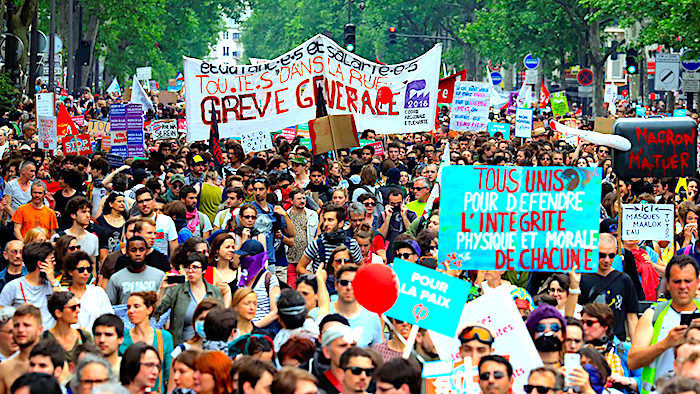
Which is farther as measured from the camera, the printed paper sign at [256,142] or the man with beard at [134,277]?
the printed paper sign at [256,142]

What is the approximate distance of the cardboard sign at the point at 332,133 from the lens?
632 inches

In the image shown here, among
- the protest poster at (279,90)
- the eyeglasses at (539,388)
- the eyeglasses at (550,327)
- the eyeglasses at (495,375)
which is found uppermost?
the protest poster at (279,90)

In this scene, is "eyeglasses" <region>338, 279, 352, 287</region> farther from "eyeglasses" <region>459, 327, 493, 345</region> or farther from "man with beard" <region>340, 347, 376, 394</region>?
"man with beard" <region>340, 347, 376, 394</region>

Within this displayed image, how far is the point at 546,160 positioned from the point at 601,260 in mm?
8677

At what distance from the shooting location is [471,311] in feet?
24.4

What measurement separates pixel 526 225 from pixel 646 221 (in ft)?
7.14

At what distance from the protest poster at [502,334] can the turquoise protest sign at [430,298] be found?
107 millimetres

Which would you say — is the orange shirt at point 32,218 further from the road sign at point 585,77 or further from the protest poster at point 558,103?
the road sign at point 585,77

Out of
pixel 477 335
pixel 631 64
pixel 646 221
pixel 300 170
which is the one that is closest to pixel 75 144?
pixel 300 170

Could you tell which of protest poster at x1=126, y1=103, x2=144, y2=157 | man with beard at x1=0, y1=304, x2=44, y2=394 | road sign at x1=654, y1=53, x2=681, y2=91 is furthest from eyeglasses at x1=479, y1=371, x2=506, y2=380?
road sign at x1=654, y1=53, x2=681, y2=91

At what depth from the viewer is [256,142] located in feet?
59.5

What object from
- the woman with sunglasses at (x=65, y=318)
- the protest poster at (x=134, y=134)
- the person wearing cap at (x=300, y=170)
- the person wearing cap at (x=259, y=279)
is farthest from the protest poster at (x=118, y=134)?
the woman with sunglasses at (x=65, y=318)

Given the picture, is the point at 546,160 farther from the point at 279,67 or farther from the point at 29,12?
the point at 29,12

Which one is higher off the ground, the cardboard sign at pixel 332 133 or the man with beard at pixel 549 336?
the cardboard sign at pixel 332 133
